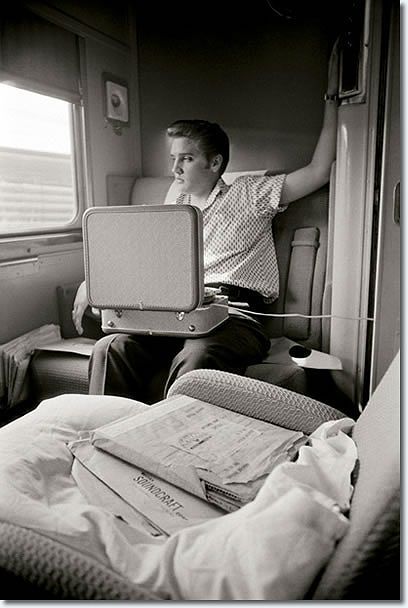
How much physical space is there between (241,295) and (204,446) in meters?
1.44

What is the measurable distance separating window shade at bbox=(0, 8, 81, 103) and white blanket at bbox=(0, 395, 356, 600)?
2.10m

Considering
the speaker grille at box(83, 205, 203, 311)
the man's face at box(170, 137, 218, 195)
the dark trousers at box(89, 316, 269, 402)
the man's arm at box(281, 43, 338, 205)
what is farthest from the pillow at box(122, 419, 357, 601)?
the man's face at box(170, 137, 218, 195)

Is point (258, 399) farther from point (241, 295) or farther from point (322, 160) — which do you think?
point (322, 160)

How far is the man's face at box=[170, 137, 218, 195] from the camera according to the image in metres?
2.62

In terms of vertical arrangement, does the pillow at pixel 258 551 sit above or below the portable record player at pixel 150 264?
below

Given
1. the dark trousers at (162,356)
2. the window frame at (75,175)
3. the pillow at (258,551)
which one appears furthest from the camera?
the window frame at (75,175)

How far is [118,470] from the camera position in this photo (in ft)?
3.87

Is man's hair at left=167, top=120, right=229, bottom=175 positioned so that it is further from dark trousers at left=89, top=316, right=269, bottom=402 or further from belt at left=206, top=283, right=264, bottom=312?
dark trousers at left=89, top=316, right=269, bottom=402

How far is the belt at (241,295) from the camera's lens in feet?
8.29

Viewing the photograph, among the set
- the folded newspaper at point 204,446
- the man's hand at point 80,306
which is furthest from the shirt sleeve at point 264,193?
the folded newspaper at point 204,446

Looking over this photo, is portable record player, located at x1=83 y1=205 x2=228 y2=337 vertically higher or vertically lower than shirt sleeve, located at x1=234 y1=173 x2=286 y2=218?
lower

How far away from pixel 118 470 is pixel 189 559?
44 cm

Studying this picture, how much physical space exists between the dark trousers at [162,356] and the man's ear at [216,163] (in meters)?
0.85

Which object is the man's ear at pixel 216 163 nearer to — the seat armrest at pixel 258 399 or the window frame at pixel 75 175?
the window frame at pixel 75 175
